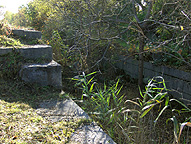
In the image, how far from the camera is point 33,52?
3.26 m

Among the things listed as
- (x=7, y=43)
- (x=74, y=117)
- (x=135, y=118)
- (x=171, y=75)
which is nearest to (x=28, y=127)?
(x=74, y=117)

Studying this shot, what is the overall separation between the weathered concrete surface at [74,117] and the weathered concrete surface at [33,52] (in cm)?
111

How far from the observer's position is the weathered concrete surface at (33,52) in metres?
3.12

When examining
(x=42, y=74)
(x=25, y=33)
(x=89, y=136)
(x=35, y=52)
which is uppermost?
(x=25, y=33)

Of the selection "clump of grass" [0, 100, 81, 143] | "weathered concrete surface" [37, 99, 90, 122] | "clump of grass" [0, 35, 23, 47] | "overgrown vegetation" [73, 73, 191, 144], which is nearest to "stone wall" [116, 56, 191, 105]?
"overgrown vegetation" [73, 73, 191, 144]

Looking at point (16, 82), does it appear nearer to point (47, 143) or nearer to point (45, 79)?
point (45, 79)

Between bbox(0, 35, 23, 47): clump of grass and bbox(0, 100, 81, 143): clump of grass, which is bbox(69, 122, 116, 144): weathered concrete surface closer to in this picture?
bbox(0, 100, 81, 143): clump of grass

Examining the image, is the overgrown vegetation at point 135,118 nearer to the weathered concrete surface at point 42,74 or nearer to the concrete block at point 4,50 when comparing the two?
the weathered concrete surface at point 42,74

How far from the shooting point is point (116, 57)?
5.43 m

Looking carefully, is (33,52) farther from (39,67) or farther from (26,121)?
(26,121)

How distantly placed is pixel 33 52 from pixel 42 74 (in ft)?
1.86

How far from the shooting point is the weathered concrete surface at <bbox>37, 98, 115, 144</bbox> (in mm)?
1648

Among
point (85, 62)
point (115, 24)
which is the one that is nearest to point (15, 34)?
point (85, 62)

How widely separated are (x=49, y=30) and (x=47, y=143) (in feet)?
19.6
